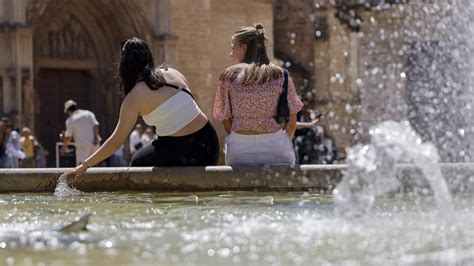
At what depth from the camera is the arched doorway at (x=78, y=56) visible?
24.8m

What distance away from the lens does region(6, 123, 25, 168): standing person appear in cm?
1992

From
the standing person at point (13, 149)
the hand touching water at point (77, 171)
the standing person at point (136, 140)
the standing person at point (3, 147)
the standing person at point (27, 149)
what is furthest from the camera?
the standing person at point (136, 140)

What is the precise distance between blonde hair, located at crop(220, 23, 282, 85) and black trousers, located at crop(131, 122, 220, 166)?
46 cm

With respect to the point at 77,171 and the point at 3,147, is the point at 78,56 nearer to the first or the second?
the point at 3,147

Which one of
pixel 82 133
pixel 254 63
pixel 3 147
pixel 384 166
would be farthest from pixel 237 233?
pixel 3 147

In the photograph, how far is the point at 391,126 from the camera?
7.96 metres

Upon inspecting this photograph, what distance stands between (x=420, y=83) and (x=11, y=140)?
33.6 ft

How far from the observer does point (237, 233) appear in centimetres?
546

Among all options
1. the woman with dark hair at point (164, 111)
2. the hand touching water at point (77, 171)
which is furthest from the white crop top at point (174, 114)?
the hand touching water at point (77, 171)

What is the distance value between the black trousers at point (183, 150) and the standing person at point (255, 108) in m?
0.14

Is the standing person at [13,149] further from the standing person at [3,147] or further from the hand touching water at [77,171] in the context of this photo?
the hand touching water at [77,171]

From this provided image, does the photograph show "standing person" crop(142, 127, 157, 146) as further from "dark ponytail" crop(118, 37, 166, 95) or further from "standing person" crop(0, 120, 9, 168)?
"dark ponytail" crop(118, 37, 166, 95)

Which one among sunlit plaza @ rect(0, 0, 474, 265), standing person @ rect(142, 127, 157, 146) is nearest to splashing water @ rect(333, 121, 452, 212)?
sunlit plaza @ rect(0, 0, 474, 265)

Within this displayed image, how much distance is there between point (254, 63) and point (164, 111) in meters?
0.74
